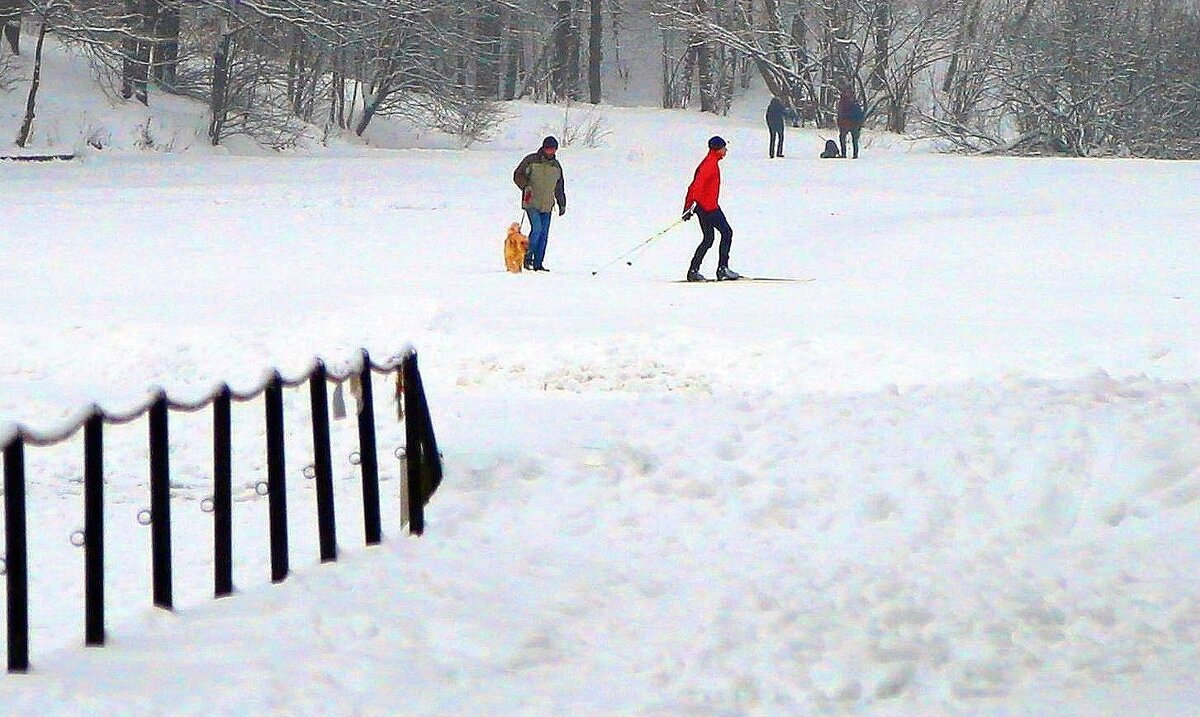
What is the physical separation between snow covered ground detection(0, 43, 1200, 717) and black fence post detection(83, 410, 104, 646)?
0.11 meters

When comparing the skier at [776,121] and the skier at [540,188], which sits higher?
the skier at [776,121]

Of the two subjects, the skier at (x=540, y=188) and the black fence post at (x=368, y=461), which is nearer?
the black fence post at (x=368, y=461)

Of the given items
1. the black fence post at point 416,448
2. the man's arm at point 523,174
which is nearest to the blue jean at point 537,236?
the man's arm at point 523,174

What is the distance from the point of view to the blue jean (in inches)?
781

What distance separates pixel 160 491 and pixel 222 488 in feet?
1.20

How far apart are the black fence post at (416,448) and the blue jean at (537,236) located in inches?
483

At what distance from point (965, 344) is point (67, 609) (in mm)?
9162

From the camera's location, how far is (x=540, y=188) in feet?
64.1

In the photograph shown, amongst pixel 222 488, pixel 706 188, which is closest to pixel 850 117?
pixel 706 188

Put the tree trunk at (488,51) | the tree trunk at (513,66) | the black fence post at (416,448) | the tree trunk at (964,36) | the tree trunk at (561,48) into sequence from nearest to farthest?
the black fence post at (416,448), the tree trunk at (964,36), the tree trunk at (488,51), the tree trunk at (561,48), the tree trunk at (513,66)

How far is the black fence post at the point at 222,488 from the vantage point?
568 centimetres

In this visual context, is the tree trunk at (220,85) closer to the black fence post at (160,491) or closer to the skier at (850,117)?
the skier at (850,117)

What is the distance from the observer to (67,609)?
7.22 m

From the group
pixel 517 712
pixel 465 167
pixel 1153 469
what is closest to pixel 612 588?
pixel 517 712
